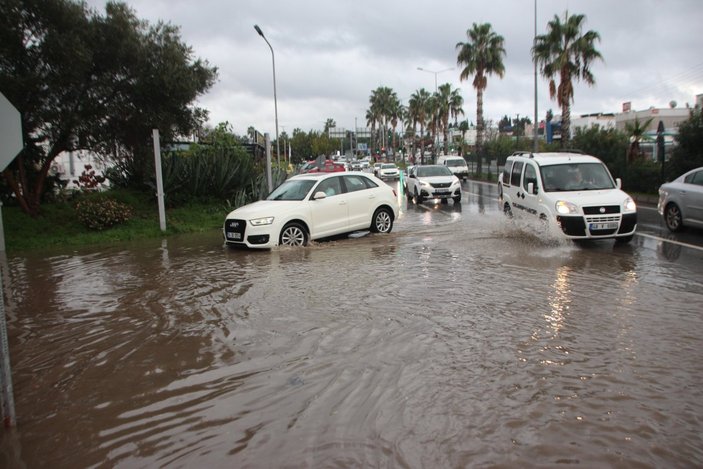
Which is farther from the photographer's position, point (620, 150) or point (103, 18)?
point (620, 150)

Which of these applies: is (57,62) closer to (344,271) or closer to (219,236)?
(219,236)

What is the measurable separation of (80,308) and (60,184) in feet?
41.1

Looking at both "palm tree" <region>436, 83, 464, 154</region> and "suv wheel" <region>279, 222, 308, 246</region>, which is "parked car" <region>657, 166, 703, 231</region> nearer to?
"suv wheel" <region>279, 222, 308, 246</region>

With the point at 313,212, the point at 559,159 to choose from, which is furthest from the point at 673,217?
the point at 313,212

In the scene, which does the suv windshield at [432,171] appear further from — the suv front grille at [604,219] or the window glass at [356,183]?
the suv front grille at [604,219]

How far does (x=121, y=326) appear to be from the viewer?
6.28m

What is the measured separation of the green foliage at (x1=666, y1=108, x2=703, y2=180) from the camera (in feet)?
64.0

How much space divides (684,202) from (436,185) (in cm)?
1016

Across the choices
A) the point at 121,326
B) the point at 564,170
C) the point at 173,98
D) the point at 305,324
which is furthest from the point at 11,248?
the point at 564,170

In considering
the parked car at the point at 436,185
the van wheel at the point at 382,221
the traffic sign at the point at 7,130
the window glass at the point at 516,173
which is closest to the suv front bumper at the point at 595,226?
the window glass at the point at 516,173

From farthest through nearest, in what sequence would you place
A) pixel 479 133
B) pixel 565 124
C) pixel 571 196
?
pixel 479 133 < pixel 565 124 < pixel 571 196

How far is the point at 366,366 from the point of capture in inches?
189

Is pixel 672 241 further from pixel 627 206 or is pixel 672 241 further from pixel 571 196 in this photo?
pixel 571 196

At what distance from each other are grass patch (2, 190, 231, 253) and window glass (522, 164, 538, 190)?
895 centimetres
